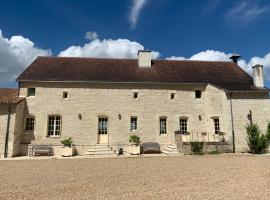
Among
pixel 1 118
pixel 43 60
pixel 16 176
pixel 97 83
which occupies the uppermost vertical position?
pixel 43 60

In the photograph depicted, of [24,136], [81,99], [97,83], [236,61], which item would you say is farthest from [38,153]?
[236,61]

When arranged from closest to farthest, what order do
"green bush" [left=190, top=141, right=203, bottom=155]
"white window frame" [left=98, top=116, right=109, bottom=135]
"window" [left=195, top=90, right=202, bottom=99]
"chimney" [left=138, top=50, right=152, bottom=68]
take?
"green bush" [left=190, top=141, right=203, bottom=155] → "white window frame" [left=98, top=116, right=109, bottom=135] → "window" [left=195, top=90, right=202, bottom=99] → "chimney" [left=138, top=50, right=152, bottom=68]

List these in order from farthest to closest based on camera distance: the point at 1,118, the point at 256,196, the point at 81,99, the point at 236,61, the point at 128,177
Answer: the point at 236,61
the point at 81,99
the point at 1,118
the point at 128,177
the point at 256,196

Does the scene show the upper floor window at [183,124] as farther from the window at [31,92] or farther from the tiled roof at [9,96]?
the tiled roof at [9,96]

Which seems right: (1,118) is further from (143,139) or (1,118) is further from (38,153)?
(143,139)

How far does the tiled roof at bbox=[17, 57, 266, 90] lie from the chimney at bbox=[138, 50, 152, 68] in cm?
47

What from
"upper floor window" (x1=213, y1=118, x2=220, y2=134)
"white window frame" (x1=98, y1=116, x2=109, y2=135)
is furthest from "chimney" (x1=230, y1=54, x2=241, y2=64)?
"white window frame" (x1=98, y1=116, x2=109, y2=135)

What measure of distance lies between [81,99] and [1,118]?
5.60 metres

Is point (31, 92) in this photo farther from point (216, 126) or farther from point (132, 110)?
point (216, 126)

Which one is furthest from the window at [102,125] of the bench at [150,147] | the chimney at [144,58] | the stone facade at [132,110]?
the chimney at [144,58]

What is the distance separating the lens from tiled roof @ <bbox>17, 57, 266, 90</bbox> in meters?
19.7

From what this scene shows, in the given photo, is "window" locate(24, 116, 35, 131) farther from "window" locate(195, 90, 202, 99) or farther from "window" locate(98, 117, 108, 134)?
"window" locate(195, 90, 202, 99)

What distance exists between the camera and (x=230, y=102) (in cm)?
1802

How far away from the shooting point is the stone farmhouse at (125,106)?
18.2m
